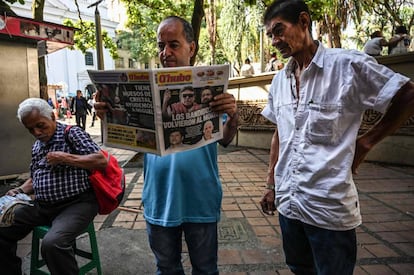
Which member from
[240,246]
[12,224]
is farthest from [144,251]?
[12,224]

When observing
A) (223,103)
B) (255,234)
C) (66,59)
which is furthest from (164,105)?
(66,59)

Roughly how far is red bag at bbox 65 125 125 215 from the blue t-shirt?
0.80 metres

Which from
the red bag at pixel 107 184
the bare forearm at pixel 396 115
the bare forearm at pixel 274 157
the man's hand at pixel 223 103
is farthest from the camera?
the red bag at pixel 107 184

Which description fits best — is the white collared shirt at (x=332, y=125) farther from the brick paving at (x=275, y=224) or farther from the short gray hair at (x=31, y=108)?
the short gray hair at (x=31, y=108)

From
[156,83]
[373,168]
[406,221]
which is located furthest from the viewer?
[373,168]

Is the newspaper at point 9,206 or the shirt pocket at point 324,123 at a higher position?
the shirt pocket at point 324,123

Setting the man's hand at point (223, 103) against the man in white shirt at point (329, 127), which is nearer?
the man in white shirt at point (329, 127)

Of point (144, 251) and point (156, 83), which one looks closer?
point (156, 83)

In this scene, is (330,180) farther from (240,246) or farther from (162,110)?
(240,246)

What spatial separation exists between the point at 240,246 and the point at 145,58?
3330 centimetres

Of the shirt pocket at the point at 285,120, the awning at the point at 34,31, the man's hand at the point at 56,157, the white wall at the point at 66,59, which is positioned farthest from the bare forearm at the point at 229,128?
the white wall at the point at 66,59

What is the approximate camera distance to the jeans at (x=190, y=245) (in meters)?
1.50

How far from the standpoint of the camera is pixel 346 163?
130 cm

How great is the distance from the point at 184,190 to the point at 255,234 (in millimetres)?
1742
